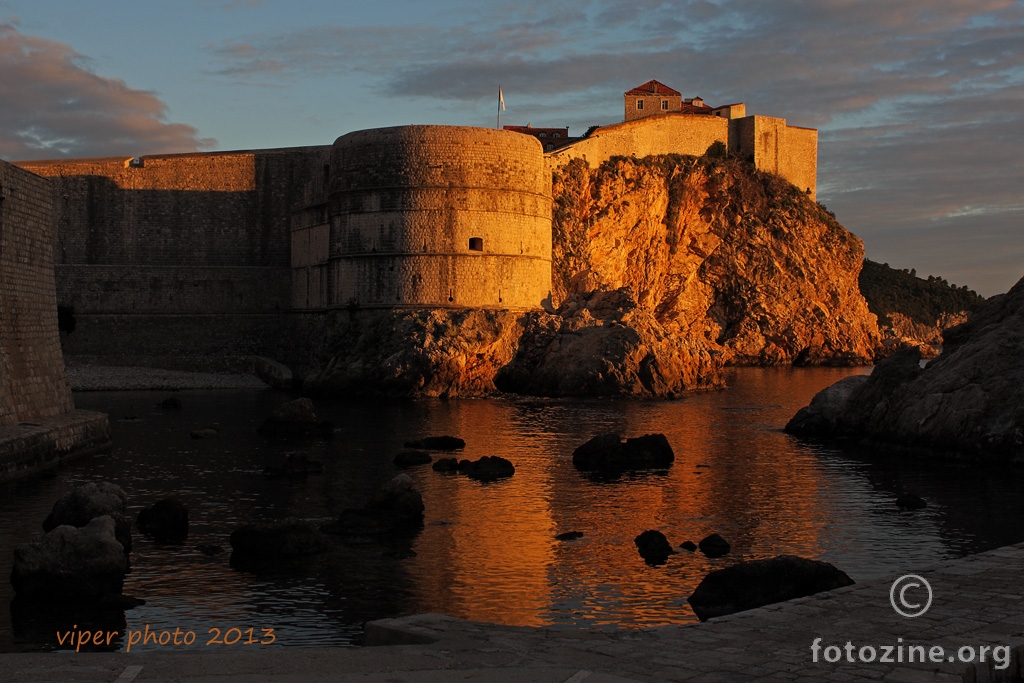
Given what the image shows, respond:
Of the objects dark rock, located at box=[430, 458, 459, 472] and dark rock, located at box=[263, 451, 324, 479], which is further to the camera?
dark rock, located at box=[430, 458, 459, 472]

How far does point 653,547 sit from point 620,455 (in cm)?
675

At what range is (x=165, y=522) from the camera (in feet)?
39.7

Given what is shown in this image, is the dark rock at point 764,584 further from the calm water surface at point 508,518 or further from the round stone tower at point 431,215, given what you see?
the round stone tower at point 431,215

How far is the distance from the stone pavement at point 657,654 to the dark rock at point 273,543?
4322 millimetres

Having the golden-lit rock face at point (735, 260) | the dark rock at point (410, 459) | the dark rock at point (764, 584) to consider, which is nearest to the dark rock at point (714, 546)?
the dark rock at point (764, 584)

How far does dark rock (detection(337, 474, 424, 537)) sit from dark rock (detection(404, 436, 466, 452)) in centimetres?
635

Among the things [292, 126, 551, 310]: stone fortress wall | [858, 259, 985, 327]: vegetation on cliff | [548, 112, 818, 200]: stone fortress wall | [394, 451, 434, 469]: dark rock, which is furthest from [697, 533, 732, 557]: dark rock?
[858, 259, 985, 327]: vegetation on cliff

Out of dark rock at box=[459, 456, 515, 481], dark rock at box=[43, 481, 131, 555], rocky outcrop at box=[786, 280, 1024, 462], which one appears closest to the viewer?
dark rock at box=[43, 481, 131, 555]

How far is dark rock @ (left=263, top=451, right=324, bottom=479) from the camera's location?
16.5 metres

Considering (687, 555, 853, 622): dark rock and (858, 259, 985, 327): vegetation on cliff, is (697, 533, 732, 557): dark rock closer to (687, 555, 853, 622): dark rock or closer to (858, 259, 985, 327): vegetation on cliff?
(687, 555, 853, 622): dark rock

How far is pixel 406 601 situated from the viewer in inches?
364

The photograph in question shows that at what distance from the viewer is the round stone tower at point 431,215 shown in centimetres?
3219

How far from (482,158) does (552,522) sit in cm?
2096

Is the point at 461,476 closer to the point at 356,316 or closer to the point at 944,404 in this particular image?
the point at 944,404
